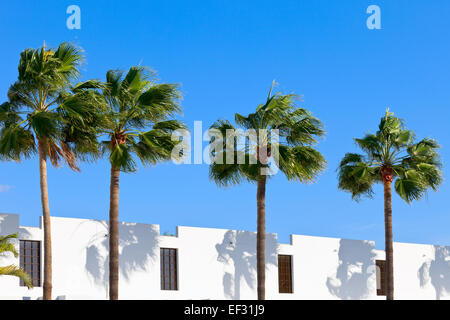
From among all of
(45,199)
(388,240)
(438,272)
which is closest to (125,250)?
(45,199)

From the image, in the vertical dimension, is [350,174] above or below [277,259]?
above

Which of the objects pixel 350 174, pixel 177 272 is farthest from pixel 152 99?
pixel 350 174

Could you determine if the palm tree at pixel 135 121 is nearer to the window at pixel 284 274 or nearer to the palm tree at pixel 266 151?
the palm tree at pixel 266 151

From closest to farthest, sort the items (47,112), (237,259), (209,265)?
(47,112), (209,265), (237,259)

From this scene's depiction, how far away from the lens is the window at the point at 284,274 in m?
32.8

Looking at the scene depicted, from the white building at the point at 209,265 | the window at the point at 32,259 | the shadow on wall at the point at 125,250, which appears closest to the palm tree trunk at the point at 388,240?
the white building at the point at 209,265

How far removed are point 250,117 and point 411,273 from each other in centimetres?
1945

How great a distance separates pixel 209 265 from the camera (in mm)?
29781

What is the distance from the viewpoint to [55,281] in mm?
24641

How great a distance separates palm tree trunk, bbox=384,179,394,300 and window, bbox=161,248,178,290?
9.42m

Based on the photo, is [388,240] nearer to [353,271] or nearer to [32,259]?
[353,271]

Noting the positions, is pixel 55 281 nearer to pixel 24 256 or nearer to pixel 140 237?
pixel 24 256

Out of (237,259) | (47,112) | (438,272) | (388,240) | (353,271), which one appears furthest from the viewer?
(438,272)

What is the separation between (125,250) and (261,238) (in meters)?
Result: 6.10
